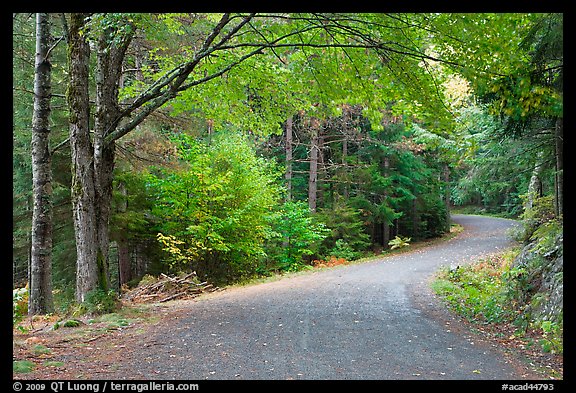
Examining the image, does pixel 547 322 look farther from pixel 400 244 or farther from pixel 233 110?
pixel 400 244

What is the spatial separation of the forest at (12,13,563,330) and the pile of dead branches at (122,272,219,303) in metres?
1.00

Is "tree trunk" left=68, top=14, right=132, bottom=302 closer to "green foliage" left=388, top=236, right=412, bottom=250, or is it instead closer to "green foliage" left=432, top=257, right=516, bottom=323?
"green foliage" left=432, top=257, right=516, bottom=323

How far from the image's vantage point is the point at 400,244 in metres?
24.5

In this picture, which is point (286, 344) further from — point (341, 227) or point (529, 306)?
point (341, 227)

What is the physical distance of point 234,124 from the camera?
10984mm

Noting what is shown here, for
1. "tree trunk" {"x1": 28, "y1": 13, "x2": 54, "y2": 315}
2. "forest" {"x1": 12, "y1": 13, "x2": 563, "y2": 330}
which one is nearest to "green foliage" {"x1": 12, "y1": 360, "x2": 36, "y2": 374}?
"forest" {"x1": 12, "y1": 13, "x2": 563, "y2": 330}

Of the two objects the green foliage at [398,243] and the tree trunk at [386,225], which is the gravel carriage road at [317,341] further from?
the tree trunk at [386,225]

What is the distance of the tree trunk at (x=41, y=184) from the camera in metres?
9.91

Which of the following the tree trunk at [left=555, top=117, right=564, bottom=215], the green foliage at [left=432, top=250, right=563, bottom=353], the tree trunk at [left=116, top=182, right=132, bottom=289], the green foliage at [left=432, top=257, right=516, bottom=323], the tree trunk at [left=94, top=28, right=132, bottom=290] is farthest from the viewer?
the tree trunk at [left=116, top=182, right=132, bottom=289]

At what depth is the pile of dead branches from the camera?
11.7 metres

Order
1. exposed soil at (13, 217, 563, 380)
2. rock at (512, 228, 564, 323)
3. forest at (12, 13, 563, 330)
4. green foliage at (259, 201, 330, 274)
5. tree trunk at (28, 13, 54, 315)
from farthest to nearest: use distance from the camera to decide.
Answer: green foliage at (259, 201, 330, 274) < tree trunk at (28, 13, 54, 315) < forest at (12, 13, 563, 330) < rock at (512, 228, 564, 323) < exposed soil at (13, 217, 563, 380)

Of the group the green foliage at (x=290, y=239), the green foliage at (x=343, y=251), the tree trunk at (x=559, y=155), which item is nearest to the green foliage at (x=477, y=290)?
the tree trunk at (x=559, y=155)
